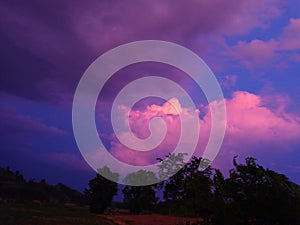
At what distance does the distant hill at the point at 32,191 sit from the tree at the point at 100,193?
61.5ft

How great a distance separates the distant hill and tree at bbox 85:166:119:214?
1874 centimetres

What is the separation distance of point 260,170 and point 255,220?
1.72 m

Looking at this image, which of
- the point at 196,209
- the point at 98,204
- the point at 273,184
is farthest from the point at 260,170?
the point at 98,204

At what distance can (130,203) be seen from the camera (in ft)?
211

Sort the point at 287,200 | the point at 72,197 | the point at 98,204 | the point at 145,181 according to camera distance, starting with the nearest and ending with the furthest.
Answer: the point at 287,200, the point at 98,204, the point at 145,181, the point at 72,197

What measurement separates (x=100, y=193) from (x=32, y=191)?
33.7 m

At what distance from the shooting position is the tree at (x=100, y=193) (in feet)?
201

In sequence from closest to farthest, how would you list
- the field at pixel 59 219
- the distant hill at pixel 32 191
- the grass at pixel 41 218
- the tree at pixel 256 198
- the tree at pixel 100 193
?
1. the tree at pixel 256 198
2. the grass at pixel 41 218
3. the field at pixel 59 219
4. the tree at pixel 100 193
5. the distant hill at pixel 32 191

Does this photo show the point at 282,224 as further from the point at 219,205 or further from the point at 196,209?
the point at 196,209

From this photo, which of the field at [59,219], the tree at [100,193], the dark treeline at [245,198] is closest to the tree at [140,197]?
the tree at [100,193]

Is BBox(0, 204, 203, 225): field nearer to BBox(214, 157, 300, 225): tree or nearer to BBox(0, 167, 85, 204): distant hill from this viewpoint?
BBox(214, 157, 300, 225): tree

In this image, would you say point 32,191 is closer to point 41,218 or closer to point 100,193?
point 100,193

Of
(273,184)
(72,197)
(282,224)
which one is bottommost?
(282,224)

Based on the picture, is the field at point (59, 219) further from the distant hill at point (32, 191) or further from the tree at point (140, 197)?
the distant hill at point (32, 191)
